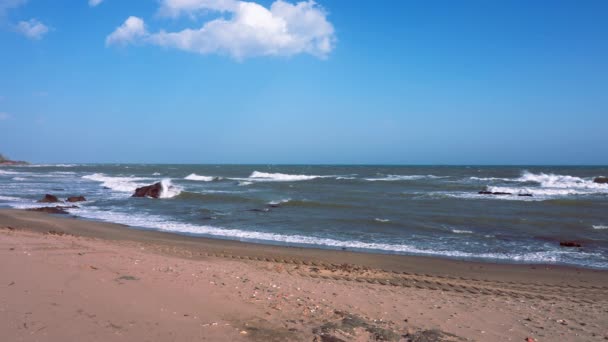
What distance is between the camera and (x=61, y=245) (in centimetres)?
905

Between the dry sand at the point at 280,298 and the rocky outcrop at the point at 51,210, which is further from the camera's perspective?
the rocky outcrop at the point at 51,210

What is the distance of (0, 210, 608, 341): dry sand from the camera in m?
4.32

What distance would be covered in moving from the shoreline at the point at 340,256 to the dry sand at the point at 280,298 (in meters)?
0.09

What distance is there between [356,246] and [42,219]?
11751mm

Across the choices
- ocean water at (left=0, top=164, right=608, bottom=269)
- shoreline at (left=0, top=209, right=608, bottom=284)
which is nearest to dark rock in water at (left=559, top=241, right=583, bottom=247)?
ocean water at (left=0, top=164, right=608, bottom=269)

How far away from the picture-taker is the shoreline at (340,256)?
366 inches

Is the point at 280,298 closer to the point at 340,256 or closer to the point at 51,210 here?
the point at 340,256

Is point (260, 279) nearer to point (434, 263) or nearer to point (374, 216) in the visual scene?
point (434, 263)

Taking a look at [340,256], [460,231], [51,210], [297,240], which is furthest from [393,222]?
A: [51,210]

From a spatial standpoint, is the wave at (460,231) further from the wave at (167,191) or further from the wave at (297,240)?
the wave at (167,191)

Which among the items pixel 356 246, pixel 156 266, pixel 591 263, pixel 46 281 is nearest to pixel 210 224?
pixel 356 246

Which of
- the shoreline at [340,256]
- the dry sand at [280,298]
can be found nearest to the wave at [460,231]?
the shoreline at [340,256]

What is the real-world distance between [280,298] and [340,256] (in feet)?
16.3

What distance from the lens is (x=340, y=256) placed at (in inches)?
416
